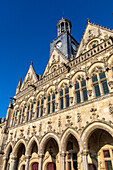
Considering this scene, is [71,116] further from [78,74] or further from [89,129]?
[78,74]

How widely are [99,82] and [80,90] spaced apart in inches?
80.7

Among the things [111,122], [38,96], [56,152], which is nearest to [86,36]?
[38,96]

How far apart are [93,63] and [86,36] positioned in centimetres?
507

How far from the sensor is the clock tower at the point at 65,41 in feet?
73.0

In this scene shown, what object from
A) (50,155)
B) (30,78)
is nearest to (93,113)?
(50,155)

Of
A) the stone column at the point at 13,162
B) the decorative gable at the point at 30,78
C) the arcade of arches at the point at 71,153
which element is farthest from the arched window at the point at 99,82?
the stone column at the point at 13,162

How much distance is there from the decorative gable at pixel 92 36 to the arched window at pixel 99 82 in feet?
12.5

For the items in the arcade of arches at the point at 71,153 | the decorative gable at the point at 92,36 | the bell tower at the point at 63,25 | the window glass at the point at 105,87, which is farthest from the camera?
the bell tower at the point at 63,25

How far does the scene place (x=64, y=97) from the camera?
568 inches

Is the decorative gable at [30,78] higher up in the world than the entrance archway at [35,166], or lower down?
higher up

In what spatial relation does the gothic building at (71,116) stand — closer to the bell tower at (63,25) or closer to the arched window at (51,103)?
the arched window at (51,103)

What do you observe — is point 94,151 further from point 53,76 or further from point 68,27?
point 68,27

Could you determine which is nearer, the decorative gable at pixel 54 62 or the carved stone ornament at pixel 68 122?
the carved stone ornament at pixel 68 122

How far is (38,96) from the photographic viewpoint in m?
18.2
